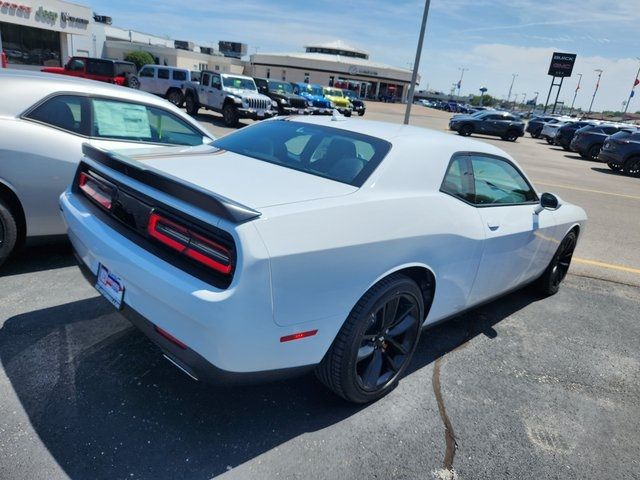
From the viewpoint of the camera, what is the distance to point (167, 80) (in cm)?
2116

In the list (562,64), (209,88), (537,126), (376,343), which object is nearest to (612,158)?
(209,88)

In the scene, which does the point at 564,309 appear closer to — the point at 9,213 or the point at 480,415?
the point at 480,415

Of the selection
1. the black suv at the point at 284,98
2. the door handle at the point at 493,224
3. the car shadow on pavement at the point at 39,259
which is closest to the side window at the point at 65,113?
the car shadow on pavement at the point at 39,259

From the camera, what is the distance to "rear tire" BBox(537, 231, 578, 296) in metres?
4.50

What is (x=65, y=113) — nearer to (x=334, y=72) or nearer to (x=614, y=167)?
(x=614, y=167)

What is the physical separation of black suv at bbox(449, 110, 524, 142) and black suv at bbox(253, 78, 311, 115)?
1034 centimetres

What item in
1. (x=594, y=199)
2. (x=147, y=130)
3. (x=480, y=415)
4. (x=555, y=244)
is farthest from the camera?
(x=594, y=199)

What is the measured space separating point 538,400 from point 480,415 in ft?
1.72

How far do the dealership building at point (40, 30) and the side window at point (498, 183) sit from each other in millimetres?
39099

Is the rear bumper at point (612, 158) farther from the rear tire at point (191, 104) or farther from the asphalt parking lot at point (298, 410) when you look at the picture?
the rear tire at point (191, 104)

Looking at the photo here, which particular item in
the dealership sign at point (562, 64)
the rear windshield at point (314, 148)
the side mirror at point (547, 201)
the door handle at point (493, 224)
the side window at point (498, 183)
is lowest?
the door handle at point (493, 224)

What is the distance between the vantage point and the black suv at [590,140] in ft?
69.8

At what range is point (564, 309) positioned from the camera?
4.53 metres

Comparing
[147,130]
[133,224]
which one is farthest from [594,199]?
[133,224]
